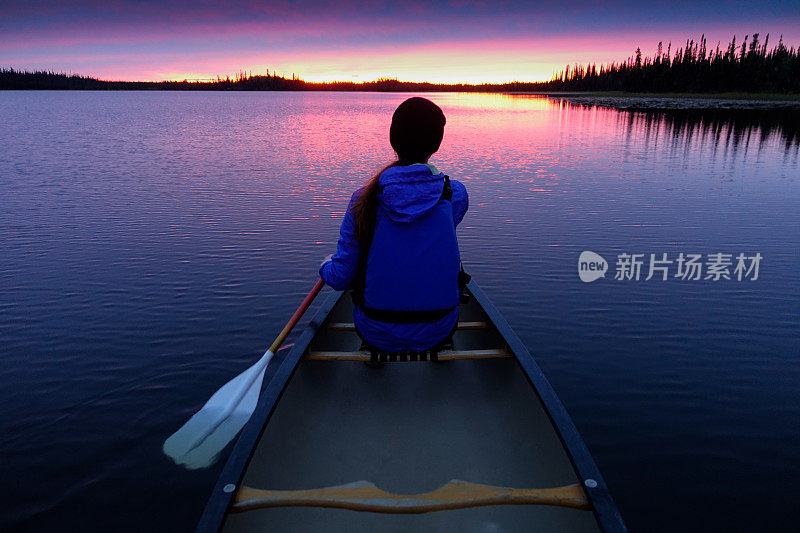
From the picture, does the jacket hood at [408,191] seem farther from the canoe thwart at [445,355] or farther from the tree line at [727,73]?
the tree line at [727,73]

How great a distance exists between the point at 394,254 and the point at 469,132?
4340 cm

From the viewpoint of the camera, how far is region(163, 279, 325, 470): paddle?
513 centimetres

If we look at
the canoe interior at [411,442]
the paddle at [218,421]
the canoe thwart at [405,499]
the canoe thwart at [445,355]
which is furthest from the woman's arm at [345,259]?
the canoe thwart at [405,499]

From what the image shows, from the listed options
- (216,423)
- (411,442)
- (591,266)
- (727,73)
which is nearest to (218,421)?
(216,423)

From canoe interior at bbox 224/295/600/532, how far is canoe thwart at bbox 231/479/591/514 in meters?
0.20

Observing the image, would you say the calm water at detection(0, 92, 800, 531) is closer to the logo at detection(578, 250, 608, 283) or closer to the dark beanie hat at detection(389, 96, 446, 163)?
the logo at detection(578, 250, 608, 283)

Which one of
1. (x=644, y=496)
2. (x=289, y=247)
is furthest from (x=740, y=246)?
(x=289, y=247)

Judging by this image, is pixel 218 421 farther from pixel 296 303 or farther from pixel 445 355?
pixel 296 303

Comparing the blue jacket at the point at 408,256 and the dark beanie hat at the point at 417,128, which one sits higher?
the dark beanie hat at the point at 417,128

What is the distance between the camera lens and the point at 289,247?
40.2ft

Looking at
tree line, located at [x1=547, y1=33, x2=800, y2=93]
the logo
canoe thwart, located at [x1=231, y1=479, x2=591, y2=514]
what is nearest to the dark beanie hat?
canoe thwart, located at [x1=231, y1=479, x2=591, y2=514]

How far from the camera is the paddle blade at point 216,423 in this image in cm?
513

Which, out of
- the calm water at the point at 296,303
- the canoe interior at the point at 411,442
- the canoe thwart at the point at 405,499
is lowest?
the calm water at the point at 296,303

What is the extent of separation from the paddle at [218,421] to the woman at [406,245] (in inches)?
53.8
